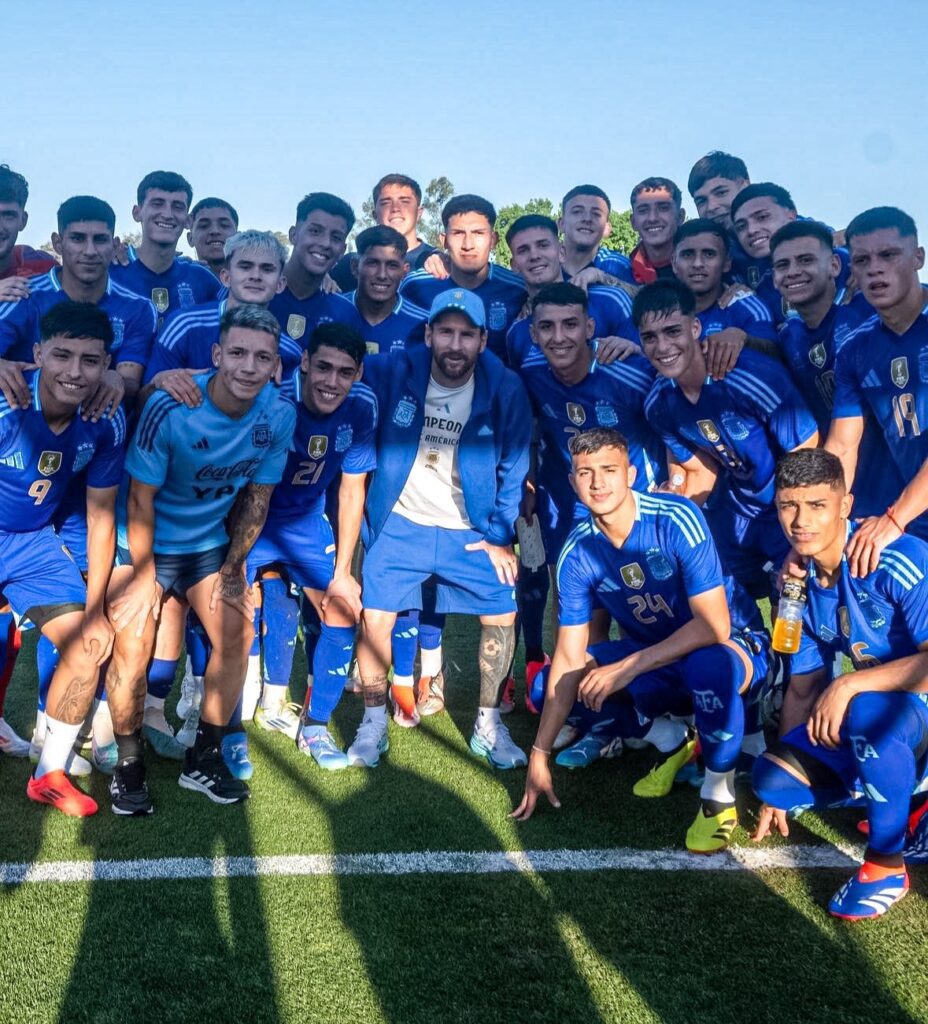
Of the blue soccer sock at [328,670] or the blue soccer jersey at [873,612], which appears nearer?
the blue soccer jersey at [873,612]

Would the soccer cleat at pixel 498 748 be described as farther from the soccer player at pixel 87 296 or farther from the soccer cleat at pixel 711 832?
the soccer player at pixel 87 296

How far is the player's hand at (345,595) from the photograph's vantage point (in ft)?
16.1

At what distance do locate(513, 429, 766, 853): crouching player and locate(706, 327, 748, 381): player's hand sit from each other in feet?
2.45

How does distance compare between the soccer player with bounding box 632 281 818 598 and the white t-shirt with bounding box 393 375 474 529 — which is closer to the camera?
the soccer player with bounding box 632 281 818 598

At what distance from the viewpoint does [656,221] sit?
6195 mm

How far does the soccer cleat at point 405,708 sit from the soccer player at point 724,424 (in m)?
1.78

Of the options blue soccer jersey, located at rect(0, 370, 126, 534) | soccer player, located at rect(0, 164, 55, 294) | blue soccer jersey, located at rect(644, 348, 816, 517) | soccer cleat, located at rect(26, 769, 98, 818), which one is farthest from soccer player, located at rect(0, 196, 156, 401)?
blue soccer jersey, located at rect(644, 348, 816, 517)

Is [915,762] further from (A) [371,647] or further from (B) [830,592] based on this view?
(A) [371,647]

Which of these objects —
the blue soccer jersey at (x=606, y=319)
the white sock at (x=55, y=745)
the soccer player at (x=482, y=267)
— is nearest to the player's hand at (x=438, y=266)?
the soccer player at (x=482, y=267)

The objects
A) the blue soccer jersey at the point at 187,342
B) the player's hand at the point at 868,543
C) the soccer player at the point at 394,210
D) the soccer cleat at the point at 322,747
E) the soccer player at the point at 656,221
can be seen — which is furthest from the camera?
the soccer player at the point at 394,210

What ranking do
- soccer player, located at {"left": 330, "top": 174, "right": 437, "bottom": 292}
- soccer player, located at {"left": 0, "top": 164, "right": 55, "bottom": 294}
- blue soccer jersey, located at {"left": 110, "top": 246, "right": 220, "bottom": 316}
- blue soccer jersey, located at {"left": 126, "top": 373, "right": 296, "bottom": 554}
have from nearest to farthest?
blue soccer jersey, located at {"left": 126, "top": 373, "right": 296, "bottom": 554} < soccer player, located at {"left": 0, "top": 164, "right": 55, "bottom": 294} < blue soccer jersey, located at {"left": 110, "top": 246, "right": 220, "bottom": 316} < soccer player, located at {"left": 330, "top": 174, "right": 437, "bottom": 292}

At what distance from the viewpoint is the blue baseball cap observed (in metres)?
4.68

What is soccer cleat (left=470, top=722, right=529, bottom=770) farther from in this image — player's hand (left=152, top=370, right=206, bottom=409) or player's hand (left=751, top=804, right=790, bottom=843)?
player's hand (left=152, top=370, right=206, bottom=409)

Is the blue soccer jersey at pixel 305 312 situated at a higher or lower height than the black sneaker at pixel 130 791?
higher
